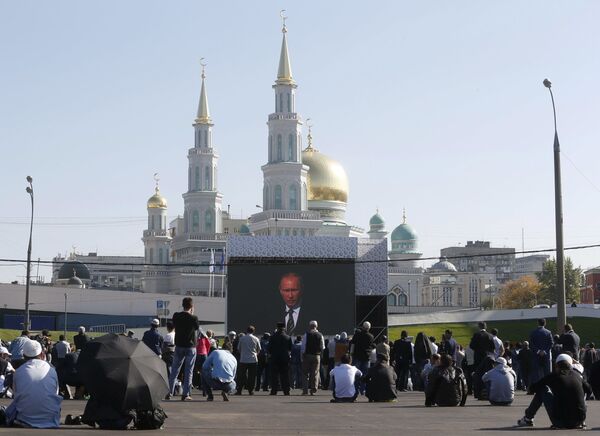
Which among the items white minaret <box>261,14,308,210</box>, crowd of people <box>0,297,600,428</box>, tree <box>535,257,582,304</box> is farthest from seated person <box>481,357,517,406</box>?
tree <box>535,257,582,304</box>

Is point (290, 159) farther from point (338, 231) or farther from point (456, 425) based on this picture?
point (456, 425)

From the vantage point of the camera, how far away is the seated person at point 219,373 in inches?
833

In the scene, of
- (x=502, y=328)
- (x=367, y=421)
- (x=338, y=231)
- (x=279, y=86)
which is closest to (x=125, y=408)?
(x=367, y=421)

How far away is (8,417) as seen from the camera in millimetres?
13984

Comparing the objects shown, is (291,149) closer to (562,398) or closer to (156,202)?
(156,202)

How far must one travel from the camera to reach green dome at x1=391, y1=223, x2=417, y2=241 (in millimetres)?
175250

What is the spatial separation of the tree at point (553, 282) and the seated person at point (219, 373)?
355ft

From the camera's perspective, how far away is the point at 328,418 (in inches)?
664

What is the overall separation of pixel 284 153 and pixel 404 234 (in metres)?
58.7

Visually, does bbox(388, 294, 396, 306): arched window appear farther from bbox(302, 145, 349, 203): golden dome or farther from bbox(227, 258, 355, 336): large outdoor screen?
bbox(227, 258, 355, 336): large outdoor screen

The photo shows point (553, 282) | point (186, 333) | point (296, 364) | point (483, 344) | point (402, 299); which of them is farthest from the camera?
point (402, 299)

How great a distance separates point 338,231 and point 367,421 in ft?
369

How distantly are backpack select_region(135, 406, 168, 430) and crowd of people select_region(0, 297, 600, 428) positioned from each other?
0.91 meters

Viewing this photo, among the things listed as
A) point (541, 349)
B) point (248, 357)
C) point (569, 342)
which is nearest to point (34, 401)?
point (248, 357)
